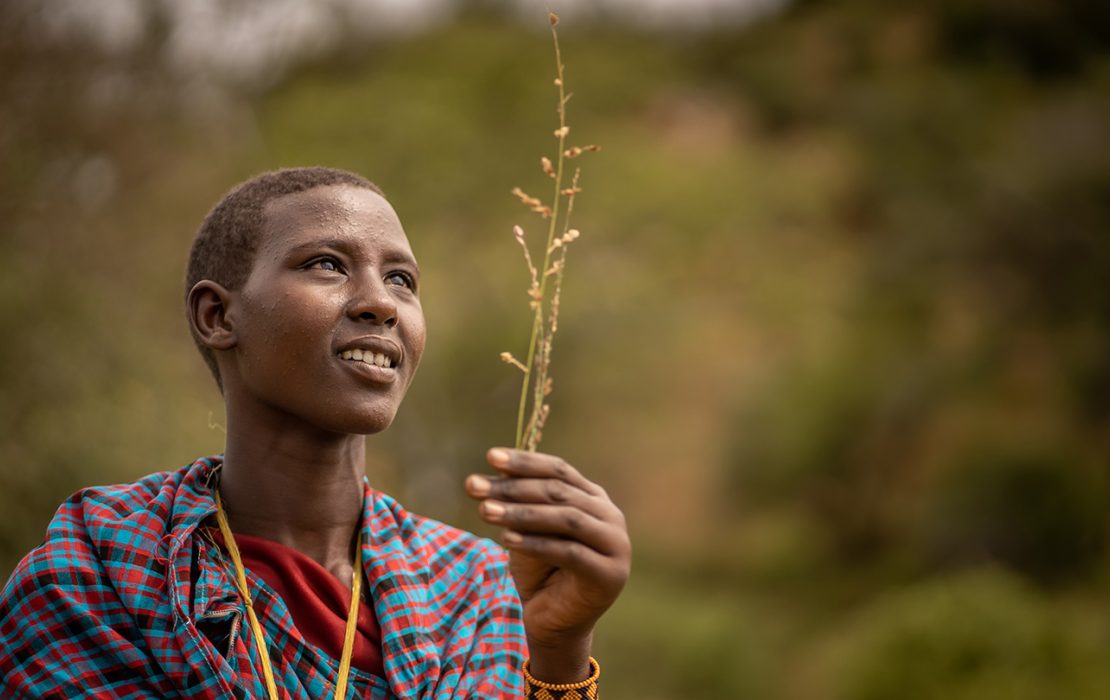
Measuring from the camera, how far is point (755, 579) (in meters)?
23.3

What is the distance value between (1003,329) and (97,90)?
14908mm

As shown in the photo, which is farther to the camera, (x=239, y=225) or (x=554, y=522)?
(x=239, y=225)

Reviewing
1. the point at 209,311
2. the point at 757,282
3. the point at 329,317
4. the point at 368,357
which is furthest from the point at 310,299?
the point at 757,282

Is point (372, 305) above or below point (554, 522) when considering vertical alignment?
above

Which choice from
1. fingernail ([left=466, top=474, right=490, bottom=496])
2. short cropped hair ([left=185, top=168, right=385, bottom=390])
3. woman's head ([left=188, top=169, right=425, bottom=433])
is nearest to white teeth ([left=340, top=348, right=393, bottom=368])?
woman's head ([left=188, top=169, right=425, bottom=433])

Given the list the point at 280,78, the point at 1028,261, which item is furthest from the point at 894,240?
the point at 280,78

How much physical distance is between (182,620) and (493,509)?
0.64 meters

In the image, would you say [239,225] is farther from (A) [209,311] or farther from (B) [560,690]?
(B) [560,690]

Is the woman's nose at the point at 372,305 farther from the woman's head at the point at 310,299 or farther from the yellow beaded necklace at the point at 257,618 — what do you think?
the yellow beaded necklace at the point at 257,618

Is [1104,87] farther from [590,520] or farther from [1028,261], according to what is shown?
[590,520]

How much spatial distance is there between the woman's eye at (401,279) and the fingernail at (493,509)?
0.66m

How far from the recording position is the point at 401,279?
2.72 meters

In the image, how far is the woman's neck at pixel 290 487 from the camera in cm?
266

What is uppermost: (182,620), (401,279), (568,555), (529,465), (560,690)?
(401,279)
